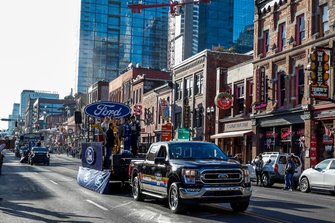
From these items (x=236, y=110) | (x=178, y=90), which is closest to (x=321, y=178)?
(x=236, y=110)

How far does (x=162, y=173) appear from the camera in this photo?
12.7 m

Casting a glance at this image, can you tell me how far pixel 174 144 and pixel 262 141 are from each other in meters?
25.4

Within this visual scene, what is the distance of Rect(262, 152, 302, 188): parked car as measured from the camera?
25.2 metres

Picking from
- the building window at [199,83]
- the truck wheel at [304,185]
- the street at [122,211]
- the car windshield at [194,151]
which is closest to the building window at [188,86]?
the building window at [199,83]

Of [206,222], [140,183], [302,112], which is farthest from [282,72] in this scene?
[206,222]

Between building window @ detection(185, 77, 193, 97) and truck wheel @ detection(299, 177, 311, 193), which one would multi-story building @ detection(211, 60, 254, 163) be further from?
truck wheel @ detection(299, 177, 311, 193)

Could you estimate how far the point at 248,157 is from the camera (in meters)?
40.1

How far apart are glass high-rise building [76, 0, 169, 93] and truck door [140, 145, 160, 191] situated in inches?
5609

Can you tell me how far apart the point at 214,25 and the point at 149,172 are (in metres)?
141

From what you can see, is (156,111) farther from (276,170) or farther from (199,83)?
(276,170)

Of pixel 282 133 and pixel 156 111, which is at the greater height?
pixel 156 111

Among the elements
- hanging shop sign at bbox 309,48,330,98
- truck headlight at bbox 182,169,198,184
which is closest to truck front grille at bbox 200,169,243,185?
truck headlight at bbox 182,169,198,184

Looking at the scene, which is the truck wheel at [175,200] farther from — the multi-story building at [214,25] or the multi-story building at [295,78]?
the multi-story building at [214,25]

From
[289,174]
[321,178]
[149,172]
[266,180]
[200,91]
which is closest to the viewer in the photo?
[149,172]
